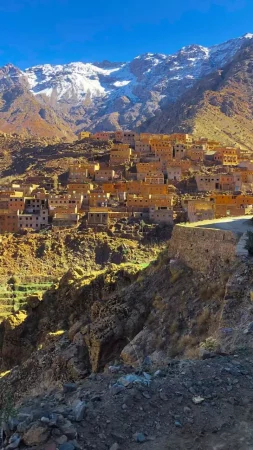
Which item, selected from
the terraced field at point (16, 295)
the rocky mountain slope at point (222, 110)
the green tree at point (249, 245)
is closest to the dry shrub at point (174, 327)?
the green tree at point (249, 245)

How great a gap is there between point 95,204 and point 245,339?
138 feet

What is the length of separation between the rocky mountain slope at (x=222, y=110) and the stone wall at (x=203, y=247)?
276 ft

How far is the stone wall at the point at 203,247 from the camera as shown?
11633mm

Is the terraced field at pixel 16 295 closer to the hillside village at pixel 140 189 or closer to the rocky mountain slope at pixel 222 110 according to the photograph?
the hillside village at pixel 140 189

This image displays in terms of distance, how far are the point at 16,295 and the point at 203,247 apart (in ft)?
80.3

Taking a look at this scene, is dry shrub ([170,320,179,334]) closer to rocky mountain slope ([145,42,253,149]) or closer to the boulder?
the boulder

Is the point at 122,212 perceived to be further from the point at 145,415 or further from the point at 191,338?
the point at 145,415

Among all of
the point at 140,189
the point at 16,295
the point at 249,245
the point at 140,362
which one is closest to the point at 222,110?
the point at 140,189

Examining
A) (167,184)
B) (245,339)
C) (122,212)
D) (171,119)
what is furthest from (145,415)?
(171,119)

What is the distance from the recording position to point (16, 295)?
3400cm

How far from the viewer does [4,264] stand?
40.8m

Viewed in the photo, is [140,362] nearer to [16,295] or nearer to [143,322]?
[143,322]

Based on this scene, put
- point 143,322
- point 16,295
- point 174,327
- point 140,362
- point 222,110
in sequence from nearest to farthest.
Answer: point 140,362
point 174,327
point 143,322
point 16,295
point 222,110

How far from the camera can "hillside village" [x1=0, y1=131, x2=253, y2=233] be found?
A: 46219 millimetres
